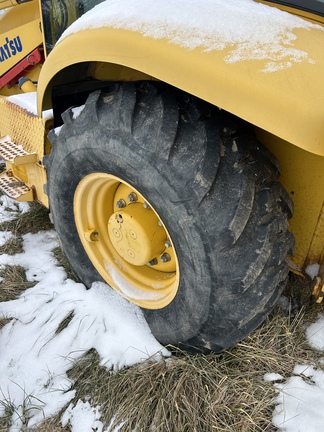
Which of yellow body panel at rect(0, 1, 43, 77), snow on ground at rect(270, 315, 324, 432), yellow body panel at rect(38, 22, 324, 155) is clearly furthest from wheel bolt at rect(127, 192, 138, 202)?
yellow body panel at rect(0, 1, 43, 77)

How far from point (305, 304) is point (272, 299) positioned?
53cm

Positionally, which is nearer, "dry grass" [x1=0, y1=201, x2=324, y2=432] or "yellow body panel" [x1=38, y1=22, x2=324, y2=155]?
"yellow body panel" [x1=38, y1=22, x2=324, y2=155]

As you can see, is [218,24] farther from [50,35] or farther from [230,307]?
[50,35]

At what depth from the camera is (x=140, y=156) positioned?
4.91ft

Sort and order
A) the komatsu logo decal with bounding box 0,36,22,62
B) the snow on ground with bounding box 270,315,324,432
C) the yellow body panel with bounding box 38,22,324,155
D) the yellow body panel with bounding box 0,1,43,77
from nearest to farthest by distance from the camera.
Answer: the yellow body panel with bounding box 38,22,324,155, the snow on ground with bounding box 270,315,324,432, the yellow body panel with bounding box 0,1,43,77, the komatsu logo decal with bounding box 0,36,22,62

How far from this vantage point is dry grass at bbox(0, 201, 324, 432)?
5.19ft

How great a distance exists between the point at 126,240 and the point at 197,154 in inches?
23.6

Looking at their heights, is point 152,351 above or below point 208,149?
below

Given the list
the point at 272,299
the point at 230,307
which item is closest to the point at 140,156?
the point at 230,307

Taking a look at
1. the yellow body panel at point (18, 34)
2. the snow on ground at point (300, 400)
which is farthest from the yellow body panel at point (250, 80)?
the yellow body panel at point (18, 34)

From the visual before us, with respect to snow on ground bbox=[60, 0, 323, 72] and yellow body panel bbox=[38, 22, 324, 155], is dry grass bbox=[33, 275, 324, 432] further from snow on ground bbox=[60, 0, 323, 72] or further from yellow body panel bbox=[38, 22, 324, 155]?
snow on ground bbox=[60, 0, 323, 72]

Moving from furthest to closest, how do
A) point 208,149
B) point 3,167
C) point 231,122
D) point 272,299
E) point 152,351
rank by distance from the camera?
point 3,167
point 152,351
point 272,299
point 231,122
point 208,149

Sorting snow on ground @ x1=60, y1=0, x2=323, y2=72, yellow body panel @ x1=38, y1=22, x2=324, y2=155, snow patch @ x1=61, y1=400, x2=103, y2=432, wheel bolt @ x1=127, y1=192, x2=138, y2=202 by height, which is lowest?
snow patch @ x1=61, y1=400, x2=103, y2=432

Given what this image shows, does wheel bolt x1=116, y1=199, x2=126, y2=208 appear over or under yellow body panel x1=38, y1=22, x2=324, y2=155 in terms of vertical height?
under
